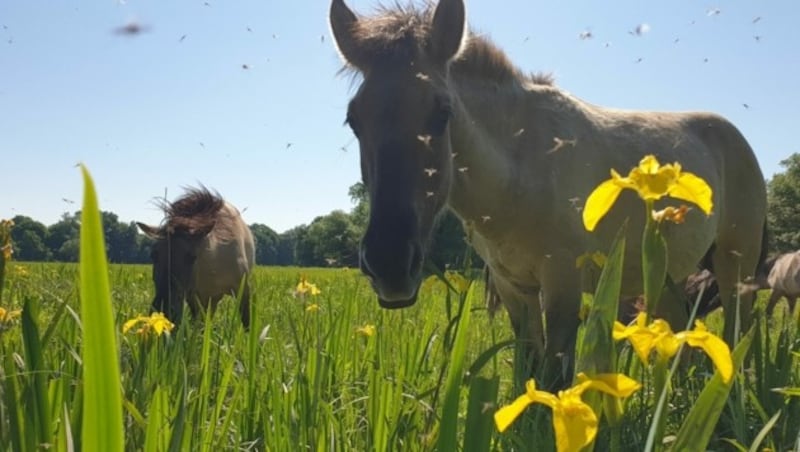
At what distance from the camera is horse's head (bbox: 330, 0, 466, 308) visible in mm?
2678

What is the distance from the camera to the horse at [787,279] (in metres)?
15.0

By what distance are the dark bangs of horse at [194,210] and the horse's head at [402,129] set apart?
441 cm

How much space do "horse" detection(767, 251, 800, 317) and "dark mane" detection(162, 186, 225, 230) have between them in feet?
43.1

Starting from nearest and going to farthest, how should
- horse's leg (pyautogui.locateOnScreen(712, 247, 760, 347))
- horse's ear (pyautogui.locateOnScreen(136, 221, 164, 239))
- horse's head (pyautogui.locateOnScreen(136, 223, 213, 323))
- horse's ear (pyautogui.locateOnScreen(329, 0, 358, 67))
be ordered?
1. horse's ear (pyautogui.locateOnScreen(329, 0, 358, 67))
2. horse's leg (pyautogui.locateOnScreen(712, 247, 760, 347))
3. horse's head (pyautogui.locateOnScreen(136, 223, 213, 323))
4. horse's ear (pyautogui.locateOnScreen(136, 221, 164, 239))

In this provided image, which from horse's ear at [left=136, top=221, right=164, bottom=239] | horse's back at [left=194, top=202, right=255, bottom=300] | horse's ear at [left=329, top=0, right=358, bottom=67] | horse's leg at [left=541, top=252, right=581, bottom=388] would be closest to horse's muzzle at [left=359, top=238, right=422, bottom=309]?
horse's leg at [left=541, top=252, right=581, bottom=388]

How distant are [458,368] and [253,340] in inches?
42.6

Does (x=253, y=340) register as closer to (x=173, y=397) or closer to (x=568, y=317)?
(x=173, y=397)

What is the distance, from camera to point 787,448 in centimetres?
210

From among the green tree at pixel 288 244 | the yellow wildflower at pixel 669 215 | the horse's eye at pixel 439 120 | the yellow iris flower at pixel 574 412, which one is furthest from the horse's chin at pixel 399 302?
the green tree at pixel 288 244

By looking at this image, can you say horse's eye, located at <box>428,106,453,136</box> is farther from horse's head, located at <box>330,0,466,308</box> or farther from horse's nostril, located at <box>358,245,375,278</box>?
horse's nostril, located at <box>358,245,375,278</box>

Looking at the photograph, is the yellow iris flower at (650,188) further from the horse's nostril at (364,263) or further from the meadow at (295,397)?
the horse's nostril at (364,263)

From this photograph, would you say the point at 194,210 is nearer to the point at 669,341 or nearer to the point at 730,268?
the point at 730,268

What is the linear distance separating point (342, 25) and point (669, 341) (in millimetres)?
3500

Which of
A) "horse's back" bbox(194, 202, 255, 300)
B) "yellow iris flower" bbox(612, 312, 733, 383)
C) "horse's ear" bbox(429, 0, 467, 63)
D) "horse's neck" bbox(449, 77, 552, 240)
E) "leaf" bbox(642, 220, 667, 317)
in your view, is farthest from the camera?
"horse's back" bbox(194, 202, 255, 300)
